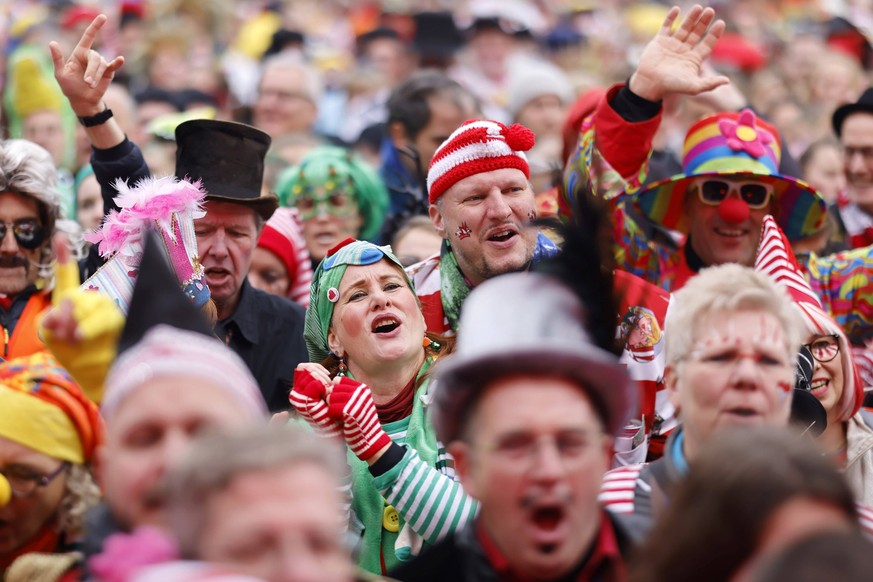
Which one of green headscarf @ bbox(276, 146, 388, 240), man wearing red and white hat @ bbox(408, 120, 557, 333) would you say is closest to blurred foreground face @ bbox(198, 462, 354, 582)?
man wearing red and white hat @ bbox(408, 120, 557, 333)

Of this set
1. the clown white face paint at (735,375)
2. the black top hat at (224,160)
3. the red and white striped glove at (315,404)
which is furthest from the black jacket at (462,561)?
the black top hat at (224,160)

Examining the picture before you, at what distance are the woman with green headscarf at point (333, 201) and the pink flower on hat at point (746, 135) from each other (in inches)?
70.2

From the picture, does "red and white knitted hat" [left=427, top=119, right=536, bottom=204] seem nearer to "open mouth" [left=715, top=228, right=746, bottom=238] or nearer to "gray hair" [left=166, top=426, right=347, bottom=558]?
"open mouth" [left=715, top=228, right=746, bottom=238]

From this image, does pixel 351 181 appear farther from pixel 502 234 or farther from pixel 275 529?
pixel 275 529

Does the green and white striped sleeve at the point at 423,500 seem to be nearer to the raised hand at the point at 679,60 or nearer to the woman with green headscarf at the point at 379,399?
the woman with green headscarf at the point at 379,399

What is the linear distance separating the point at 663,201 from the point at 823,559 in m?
4.01

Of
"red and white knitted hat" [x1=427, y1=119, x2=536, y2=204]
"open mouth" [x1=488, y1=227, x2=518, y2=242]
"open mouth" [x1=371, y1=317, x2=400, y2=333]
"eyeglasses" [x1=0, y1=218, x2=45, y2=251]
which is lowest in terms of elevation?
"open mouth" [x1=371, y1=317, x2=400, y2=333]

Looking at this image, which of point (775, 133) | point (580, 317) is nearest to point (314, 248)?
point (775, 133)

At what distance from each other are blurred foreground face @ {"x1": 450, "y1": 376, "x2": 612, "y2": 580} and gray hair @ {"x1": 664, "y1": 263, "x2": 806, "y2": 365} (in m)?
0.63

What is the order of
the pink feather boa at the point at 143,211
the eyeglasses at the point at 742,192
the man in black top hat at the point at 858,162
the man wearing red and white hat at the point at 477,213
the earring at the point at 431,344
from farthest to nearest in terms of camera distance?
the man in black top hat at the point at 858,162 < the eyeglasses at the point at 742,192 < the man wearing red and white hat at the point at 477,213 < the earring at the point at 431,344 < the pink feather boa at the point at 143,211

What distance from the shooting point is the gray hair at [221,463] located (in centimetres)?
285

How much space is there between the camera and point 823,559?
2.45 metres

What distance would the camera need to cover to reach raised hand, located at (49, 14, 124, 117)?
568 cm

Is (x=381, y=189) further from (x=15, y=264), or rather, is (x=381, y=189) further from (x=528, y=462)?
(x=528, y=462)
